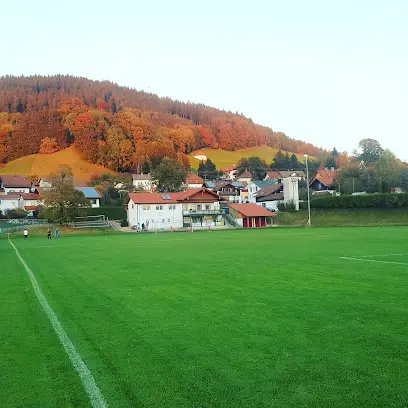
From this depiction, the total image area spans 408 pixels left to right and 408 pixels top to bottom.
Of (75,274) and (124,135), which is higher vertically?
(124,135)

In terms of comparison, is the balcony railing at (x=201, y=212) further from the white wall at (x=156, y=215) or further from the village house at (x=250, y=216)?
the village house at (x=250, y=216)

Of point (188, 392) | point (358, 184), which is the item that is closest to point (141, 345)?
point (188, 392)

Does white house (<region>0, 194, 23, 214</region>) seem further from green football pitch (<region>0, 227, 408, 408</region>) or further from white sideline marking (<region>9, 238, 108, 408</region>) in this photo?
white sideline marking (<region>9, 238, 108, 408</region>)

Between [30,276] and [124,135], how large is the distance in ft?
463

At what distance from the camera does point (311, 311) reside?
9227mm

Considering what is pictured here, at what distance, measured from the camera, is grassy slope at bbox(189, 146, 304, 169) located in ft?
601

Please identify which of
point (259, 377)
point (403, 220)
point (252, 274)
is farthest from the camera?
point (403, 220)

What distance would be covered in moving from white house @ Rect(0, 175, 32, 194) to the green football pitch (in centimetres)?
10536

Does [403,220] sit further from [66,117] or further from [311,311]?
[66,117]

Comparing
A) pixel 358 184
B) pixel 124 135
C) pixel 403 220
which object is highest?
pixel 124 135

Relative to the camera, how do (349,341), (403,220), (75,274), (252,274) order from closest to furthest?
(349,341)
(252,274)
(75,274)
(403,220)

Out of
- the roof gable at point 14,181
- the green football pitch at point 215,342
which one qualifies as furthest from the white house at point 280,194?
the green football pitch at point 215,342

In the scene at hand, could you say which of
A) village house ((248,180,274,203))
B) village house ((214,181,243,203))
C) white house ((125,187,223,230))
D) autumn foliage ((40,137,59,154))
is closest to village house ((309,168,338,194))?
village house ((248,180,274,203))

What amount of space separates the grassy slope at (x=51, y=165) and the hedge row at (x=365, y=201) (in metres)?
77.9
